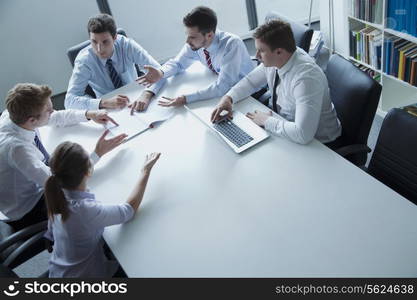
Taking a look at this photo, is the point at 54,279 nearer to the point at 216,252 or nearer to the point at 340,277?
the point at 216,252

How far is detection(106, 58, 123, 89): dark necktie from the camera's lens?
2631 millimetres

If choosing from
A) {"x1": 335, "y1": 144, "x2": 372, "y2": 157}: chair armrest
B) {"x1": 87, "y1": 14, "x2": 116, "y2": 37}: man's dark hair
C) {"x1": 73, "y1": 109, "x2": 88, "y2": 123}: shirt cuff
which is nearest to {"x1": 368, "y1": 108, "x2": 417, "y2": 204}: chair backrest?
{"x1": 335, "y1": 144, "x2": 372, "y2": 157}: chair armrest

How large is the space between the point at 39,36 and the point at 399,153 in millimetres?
3443

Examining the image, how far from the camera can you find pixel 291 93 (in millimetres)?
1960

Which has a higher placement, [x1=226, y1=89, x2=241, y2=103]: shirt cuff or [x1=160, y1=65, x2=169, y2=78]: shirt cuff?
[x1=160, y1=65, x2=169, y2=78]: shirt cuff

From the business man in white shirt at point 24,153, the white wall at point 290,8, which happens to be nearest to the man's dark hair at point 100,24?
the business man in white shirt at point 24,153

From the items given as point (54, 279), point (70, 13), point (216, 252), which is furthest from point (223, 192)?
point (70, 13)

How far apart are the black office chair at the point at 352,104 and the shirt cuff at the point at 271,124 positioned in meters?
0.30

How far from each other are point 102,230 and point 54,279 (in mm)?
280

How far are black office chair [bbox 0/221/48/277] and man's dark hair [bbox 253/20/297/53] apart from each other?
133cm

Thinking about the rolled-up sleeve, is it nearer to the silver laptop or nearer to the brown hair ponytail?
the silver laptop

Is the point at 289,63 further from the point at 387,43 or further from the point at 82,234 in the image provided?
the point at 387,43

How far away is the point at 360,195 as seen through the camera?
1484 millimetres

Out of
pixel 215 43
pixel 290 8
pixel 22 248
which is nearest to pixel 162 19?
pixel 290 8
